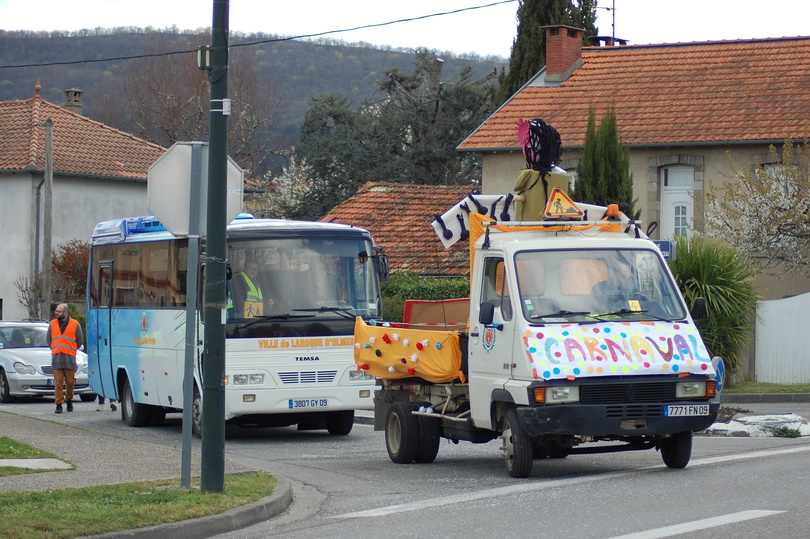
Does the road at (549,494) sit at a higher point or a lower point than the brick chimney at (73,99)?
lower

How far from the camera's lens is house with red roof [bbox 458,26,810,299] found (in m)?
32.2

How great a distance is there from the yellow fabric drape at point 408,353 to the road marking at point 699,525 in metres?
4.16

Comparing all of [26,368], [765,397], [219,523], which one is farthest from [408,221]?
[219,523]

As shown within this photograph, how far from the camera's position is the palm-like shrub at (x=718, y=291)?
2397 centimetres

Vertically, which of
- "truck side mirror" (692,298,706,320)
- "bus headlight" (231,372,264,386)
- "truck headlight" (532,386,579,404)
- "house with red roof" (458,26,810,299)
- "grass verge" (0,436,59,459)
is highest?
"house with red roof" (458,26,810,299)

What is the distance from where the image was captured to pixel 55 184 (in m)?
46.3

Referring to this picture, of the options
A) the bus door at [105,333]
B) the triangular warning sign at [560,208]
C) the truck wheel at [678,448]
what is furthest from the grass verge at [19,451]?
the truck wheel at [678,448]

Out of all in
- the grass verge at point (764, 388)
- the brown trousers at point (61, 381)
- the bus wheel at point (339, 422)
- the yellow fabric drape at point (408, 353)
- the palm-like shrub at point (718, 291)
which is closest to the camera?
the yellow fabric drape at point (408, 353)

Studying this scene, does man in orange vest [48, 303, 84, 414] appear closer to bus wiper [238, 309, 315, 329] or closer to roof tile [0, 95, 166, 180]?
bus wiper [238, 309, 315, 329]

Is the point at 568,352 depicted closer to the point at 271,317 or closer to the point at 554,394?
the point at 554,394

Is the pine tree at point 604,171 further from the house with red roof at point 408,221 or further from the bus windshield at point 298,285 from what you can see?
the bus windshield at point 298,285

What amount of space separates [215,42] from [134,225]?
934 centimetres

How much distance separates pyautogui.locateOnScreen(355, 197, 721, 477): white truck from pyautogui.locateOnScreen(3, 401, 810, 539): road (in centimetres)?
46

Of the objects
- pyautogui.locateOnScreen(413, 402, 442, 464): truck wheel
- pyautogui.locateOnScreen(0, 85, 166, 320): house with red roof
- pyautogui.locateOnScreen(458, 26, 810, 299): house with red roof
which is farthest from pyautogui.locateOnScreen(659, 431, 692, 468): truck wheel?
pyautogui.locateOnScreen(0, 85, 166, 320): house with red roof
